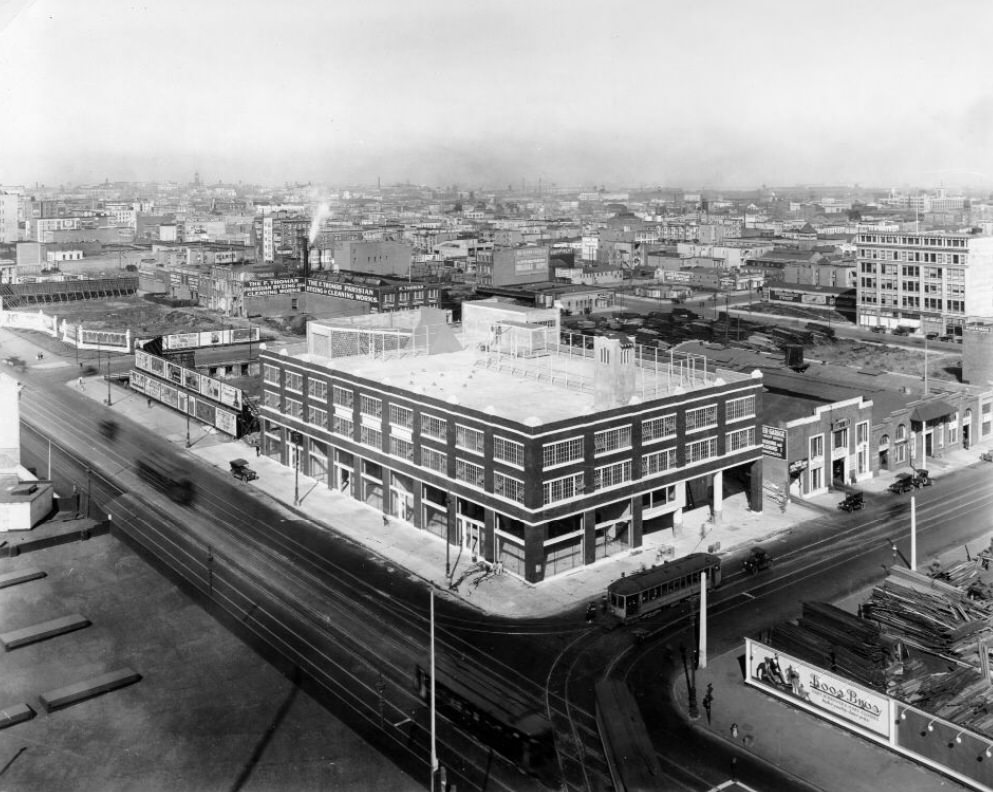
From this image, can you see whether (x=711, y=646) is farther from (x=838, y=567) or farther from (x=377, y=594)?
(x=377, y=594)

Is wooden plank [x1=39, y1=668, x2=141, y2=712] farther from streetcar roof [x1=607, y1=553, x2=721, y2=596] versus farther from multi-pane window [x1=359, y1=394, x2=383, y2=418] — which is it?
multi-pane window [x1=359, y1=394, x2=383, y2=418]

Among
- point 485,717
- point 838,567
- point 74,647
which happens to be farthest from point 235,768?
point 838,567

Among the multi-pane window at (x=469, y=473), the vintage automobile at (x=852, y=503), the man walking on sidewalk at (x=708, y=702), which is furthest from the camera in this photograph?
the vintage automobile at (x=852, y=503)

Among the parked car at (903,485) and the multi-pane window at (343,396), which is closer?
the multi-pane window at (343,396)

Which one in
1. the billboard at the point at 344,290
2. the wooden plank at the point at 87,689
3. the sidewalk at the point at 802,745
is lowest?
the sidewalk at the point at 802,745

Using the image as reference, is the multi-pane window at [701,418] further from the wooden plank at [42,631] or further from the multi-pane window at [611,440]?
the wooden plank at [42,631]

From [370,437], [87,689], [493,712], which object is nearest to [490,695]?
[493,712]

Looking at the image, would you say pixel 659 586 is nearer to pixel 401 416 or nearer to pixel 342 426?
pixel 401 416

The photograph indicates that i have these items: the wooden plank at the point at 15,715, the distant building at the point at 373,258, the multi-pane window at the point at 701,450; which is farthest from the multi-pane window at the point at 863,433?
the distant building at the point at 373,258
